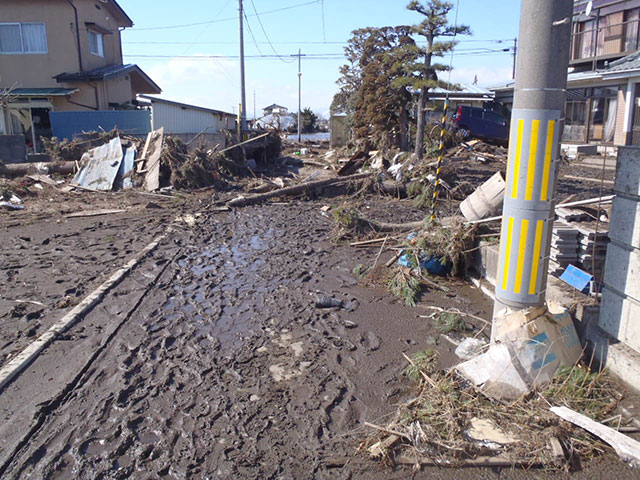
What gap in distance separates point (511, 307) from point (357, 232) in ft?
16.8

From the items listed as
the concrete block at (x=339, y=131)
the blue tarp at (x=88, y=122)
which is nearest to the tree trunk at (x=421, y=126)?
the blue tarp at (x=88, y=122)

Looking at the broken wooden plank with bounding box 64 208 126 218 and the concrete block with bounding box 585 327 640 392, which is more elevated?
the concrete block with bounding box 585 327 640 392

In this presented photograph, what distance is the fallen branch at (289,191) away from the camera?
43.1 feet

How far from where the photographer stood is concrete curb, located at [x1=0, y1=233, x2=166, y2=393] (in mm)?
4188

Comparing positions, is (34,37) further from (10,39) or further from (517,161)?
(517,161)

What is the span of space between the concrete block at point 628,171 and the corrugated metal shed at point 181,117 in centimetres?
1700

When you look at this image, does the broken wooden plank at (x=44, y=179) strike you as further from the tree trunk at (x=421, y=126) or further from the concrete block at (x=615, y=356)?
the concrete block at (x=615, y=356)

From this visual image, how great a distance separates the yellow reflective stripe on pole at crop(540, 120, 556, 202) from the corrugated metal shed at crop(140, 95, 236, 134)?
1675 centimetres

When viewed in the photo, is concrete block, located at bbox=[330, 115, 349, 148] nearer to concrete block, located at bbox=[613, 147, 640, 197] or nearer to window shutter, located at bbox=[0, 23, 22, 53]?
window shutter, located at bbox=[0, 23, 22, 53]

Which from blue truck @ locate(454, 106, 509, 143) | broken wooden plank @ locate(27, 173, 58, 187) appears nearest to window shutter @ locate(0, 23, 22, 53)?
broken wooden plank @ locate(27, 173, 58, 187)

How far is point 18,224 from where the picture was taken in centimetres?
1038

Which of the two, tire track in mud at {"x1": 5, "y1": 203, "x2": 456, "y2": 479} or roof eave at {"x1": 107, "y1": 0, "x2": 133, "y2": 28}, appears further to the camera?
roof eave at {"x1": 107, "y1": 0, "x2": 133, "y2": 28}

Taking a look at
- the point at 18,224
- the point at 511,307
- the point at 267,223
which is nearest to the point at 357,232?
the point at 267,223

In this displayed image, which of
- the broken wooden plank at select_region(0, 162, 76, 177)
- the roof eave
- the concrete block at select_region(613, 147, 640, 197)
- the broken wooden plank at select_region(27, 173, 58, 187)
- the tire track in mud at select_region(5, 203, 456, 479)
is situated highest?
the roof eave
